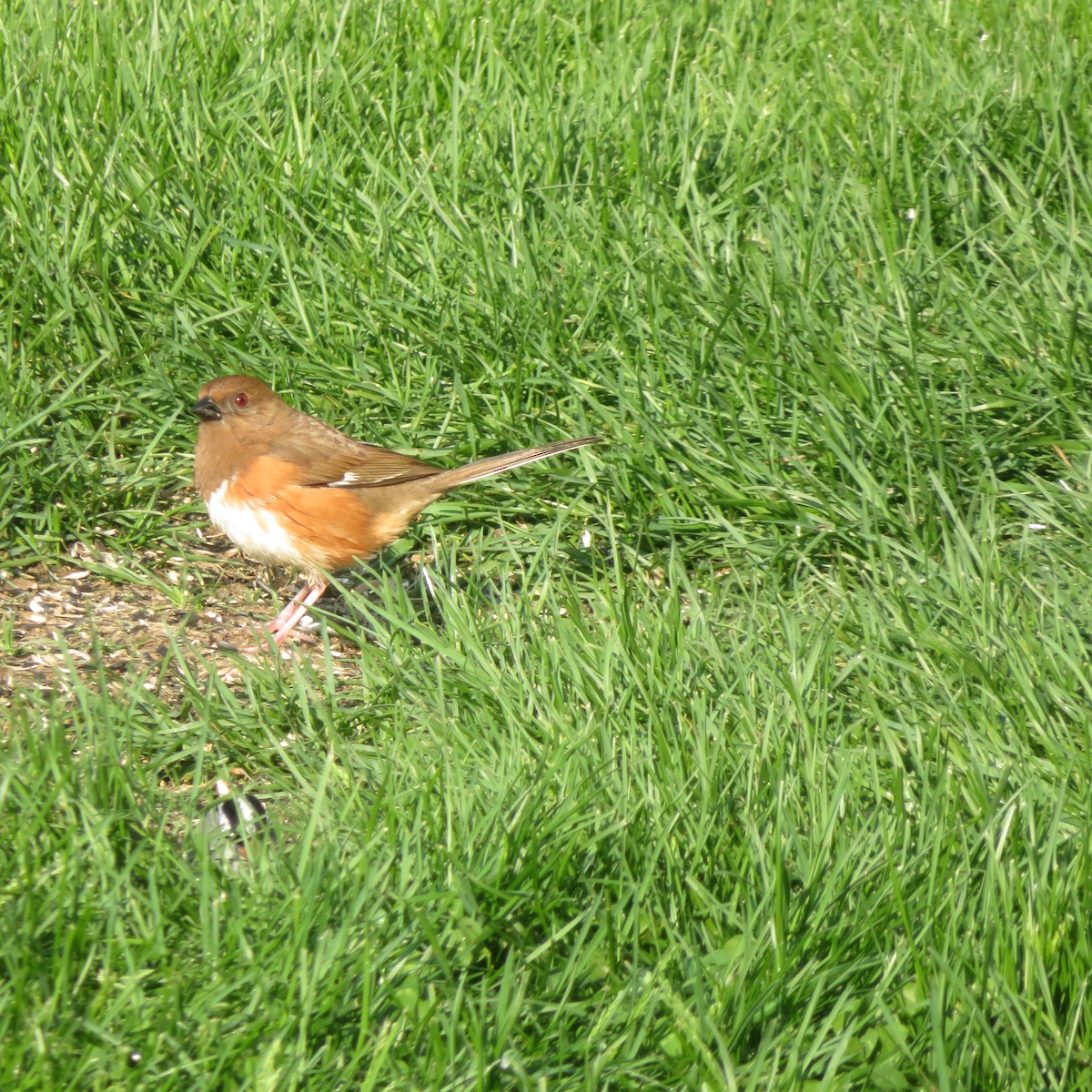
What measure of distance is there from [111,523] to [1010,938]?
2945 mm

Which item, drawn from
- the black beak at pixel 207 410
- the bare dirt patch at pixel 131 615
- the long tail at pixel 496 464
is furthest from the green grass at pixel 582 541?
the black beak at pixel 207 410

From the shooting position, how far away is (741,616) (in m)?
3.74

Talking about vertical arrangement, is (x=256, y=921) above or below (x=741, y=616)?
above

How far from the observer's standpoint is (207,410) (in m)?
4.30

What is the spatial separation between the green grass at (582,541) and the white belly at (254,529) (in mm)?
205

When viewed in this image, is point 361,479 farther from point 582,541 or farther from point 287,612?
point 582,541

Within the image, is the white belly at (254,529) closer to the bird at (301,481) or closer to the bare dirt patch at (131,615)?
the bird at (301,481)

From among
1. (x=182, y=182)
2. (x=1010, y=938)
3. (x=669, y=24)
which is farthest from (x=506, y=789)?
(x=669, y=24)

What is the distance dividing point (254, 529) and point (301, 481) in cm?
24

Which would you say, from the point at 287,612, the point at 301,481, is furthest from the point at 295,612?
the point at 301,481

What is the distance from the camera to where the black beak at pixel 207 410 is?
4293 millimetres

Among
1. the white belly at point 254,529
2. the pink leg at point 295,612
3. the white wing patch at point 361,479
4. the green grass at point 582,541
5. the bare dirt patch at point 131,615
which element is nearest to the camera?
the green grass at point 582,541

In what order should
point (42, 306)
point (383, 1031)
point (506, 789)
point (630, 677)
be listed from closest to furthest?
point (383, 1031) < point (506, 789) < point (630, 677) < point (42, 306)

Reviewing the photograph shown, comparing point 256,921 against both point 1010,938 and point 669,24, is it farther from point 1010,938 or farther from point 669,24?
point 669,24
